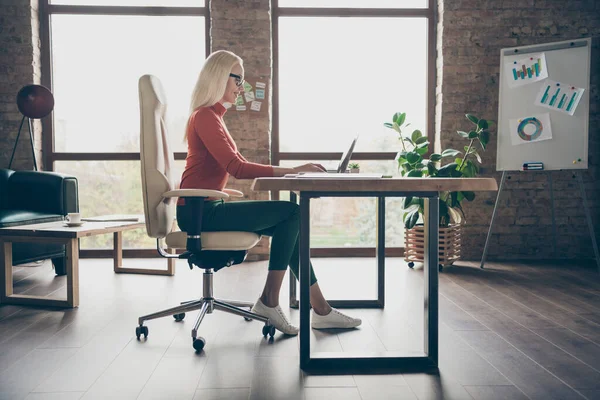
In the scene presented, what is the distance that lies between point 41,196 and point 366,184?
2887 mm

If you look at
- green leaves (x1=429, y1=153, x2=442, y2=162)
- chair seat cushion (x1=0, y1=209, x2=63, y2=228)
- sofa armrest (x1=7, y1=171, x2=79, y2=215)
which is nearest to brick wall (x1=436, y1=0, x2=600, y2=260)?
green leaves (x1=429, y1=153, x2=442, y2=162)

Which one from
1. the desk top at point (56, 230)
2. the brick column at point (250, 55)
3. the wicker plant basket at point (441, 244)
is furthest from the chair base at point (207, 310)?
the brick column at point (250, 55)

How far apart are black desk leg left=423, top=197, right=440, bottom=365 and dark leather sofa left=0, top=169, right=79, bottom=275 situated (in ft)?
8.82

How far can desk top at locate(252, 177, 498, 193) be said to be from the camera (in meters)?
1.74

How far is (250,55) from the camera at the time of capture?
4410mm

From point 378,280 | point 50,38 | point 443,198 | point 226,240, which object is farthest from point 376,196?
point 50,38

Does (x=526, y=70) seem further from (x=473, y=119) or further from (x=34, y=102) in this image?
(x=34, y=102)

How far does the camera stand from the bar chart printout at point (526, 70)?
4.03 meters

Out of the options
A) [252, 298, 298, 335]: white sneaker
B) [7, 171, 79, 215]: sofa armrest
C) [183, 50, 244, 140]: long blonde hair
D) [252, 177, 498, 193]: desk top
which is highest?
[183, 50, 244, 140]: long blonde hair

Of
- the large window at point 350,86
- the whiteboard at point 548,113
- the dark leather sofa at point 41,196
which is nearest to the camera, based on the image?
the dark leather sofa at point 41,196

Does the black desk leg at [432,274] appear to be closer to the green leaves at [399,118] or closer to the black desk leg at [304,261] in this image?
the black desk leg at [304,261]

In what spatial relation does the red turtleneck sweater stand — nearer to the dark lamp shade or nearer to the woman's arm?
the woman's arm

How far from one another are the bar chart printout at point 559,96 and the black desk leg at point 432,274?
103 inches

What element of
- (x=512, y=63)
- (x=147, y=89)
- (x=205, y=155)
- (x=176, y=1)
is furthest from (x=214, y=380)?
(x=176, y=1)
